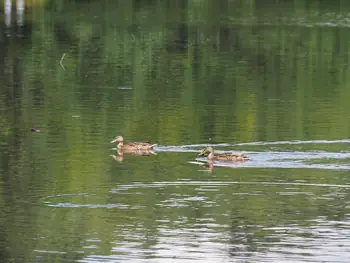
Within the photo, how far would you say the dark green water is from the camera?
2064 cm

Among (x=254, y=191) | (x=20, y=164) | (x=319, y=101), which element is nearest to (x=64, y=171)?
(x=20, y=164)

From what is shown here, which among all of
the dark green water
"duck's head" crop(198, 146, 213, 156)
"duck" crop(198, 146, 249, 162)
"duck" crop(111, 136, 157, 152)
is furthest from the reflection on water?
"duck" crop(111, 136, 157, 152)

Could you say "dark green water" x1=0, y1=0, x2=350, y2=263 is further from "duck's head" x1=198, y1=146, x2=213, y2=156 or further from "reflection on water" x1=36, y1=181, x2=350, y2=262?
"duck's head" x1=198, y1=146, x2=213, y2=156

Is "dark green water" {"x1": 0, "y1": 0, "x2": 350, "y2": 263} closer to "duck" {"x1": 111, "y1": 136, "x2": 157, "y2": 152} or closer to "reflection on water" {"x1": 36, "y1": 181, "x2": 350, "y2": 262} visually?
"reflection on water" {"x1": 36, "y1": 181, "x2": 350, "y2": 262}

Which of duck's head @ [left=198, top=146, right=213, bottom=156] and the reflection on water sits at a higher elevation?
duck's head @ [left=198, top=146, right=213, bottom=156]

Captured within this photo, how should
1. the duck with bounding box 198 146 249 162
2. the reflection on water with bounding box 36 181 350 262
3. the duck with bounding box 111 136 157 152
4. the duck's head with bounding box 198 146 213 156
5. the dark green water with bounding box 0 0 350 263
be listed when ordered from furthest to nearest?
the duck with bounding box 111 136 157 152 → the duck's head with bounding box 198 146 213 156 → the duck with bounding box 198 146 249 162 → the dark green water with bounding box 0 0 350 263 → the reflection on water with bounding box 36 181 350 262

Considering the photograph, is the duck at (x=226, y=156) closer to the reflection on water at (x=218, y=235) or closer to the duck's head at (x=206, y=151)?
the duck's head at (x=206, y=151)

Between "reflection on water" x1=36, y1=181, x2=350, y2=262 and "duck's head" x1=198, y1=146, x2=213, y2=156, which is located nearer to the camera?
"reflection on water" x1=36, y1=181, x2=350, y2=262

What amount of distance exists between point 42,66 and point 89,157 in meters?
21.0

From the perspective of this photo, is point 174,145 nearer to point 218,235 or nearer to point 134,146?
point 134,146

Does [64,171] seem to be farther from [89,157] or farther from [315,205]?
[315,205]

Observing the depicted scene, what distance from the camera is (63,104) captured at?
3878 centimetres

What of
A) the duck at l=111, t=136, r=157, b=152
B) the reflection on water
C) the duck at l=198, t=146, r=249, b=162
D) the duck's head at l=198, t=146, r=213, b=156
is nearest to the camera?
the reflection on water

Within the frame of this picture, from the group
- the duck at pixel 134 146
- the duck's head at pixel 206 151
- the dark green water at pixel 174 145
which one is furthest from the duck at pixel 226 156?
the duck at pixel 134 146
